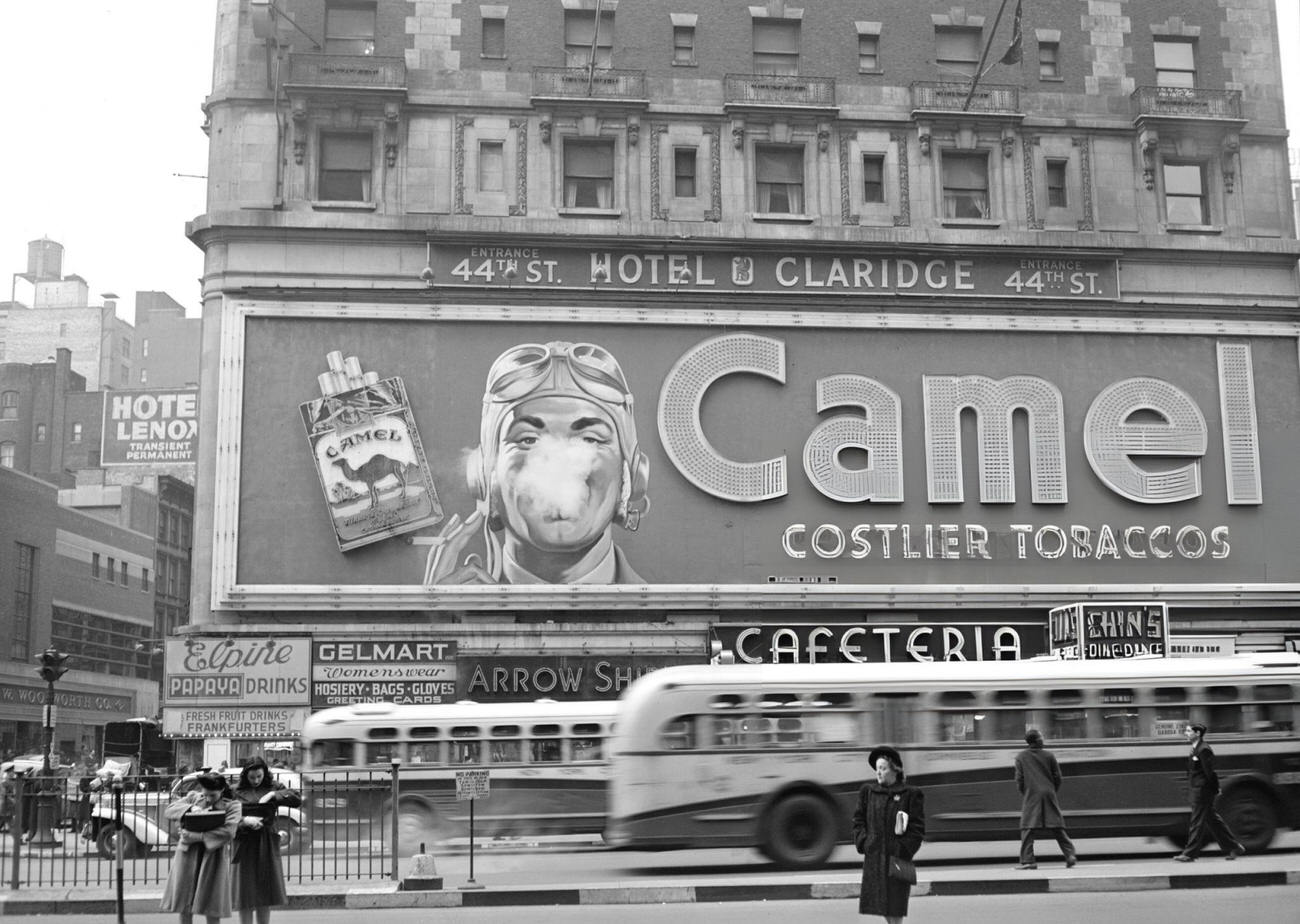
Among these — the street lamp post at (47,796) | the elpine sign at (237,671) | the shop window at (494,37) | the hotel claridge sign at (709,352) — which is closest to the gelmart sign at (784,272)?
the hotel claridge sign at (709,352)

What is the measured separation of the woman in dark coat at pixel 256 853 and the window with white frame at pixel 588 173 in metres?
26.8

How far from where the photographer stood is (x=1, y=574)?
74.1m

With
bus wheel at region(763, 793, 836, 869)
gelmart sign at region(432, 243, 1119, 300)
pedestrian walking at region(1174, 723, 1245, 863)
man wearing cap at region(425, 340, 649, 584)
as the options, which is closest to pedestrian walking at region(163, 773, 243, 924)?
bus wheel at region(763, 793, 836, 869)

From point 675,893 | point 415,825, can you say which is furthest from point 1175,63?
point 675,893

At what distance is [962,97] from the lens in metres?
41.5

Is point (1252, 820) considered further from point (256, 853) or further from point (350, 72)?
point (350, 72)

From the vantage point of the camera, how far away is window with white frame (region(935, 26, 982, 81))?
42.2 metres

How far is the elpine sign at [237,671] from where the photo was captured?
1437 inches

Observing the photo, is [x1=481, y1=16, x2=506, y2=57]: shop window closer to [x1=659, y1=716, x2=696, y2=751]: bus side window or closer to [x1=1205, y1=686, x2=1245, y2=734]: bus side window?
[x1=659, y1=716, x2=696, y2=751]: bus side window

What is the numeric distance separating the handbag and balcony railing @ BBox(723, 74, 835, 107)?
30.4 m

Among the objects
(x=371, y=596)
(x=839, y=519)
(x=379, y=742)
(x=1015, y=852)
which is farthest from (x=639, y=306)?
(x=1015, y=852)

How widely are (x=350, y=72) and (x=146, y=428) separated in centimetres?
6199

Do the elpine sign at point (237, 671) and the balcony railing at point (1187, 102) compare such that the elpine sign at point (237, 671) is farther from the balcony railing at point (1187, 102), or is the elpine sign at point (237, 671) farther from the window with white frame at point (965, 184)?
the balcony railing at point (1187, 102)

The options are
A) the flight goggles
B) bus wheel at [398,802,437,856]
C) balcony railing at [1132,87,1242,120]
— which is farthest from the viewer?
balcony railing at [1132,87,1242,120]
